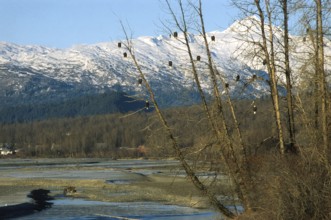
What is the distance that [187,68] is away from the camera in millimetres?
23969

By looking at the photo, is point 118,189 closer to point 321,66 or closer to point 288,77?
point 288,77

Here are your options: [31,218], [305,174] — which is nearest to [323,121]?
[305,174]

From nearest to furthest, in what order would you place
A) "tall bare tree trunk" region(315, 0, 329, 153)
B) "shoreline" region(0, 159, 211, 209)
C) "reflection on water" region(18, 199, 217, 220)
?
"tall bare tree trunk" region(315, 0, 329, 153) → "reflection on water" region(18, 199, 217, 220) → "shoreline" region(0, 159, 211, 209)

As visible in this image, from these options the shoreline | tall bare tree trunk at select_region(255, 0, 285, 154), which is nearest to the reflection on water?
the shoreline

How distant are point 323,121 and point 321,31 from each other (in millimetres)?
2994

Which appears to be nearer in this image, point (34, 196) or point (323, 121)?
point (323, 121)

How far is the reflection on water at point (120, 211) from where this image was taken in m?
42.2

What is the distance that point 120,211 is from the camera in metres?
45.7

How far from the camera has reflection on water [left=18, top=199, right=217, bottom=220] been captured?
42.2 m

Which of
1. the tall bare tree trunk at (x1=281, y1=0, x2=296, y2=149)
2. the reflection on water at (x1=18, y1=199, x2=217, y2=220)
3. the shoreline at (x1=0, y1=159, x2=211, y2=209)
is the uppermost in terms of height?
the tall bare tree trunk at (x1=281, y1=0, x2=296, y2=149)

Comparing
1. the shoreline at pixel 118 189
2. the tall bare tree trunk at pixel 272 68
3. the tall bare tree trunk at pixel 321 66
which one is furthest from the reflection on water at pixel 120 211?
the tall bare tree trunk at pixel 321 66

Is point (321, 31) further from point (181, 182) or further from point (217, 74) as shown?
point (181, 182)

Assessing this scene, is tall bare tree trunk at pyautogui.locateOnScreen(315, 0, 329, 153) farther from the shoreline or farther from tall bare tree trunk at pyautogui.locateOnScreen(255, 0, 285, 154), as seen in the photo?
the shoreline

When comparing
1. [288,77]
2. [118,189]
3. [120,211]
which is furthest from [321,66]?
[118,189]
